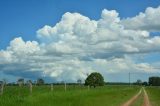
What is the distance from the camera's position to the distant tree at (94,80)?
422 ft

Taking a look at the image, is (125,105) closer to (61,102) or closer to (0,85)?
(61,102)

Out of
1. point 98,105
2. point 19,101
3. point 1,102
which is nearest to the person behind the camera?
point 1,102

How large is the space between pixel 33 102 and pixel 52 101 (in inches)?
106

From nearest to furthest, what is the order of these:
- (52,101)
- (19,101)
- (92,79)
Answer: (19,101) → (52,101) → (92,79)

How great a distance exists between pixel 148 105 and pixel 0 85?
469 inches

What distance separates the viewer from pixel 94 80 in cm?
12875

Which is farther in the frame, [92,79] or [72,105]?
[92,79]

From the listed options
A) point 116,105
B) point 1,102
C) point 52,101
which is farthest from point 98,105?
point 1,102

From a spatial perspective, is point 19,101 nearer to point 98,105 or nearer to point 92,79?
point 98,105

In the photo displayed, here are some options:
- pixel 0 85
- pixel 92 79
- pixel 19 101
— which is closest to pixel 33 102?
pixel 19 101

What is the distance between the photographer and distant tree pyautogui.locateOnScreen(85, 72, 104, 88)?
422 ft

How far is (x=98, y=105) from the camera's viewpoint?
32.1 m

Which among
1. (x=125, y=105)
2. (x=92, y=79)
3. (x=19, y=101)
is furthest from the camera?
(x=92, y=79)

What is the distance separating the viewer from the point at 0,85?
35.2m
